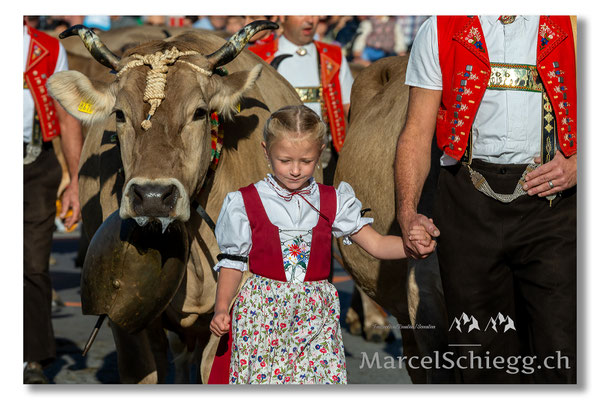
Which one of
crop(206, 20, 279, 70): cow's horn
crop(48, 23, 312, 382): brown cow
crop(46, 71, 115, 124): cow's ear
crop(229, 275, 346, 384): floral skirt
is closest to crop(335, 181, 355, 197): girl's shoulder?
crop(229, 275, 346, 384): floral skirt

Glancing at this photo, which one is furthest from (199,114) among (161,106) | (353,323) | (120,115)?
(353,323)

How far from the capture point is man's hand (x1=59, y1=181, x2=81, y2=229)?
18.2 feet

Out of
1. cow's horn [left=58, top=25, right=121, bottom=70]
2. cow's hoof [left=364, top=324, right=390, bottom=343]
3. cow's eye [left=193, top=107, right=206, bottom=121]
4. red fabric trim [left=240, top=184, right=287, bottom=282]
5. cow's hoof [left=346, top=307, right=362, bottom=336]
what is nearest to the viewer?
red fabric trim [left=240, top=184, right=287, bottom=282]

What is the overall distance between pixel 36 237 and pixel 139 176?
209 centimetres

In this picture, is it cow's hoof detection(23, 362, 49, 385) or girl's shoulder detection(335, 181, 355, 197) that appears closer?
girl's shoulder detection(335, 181, 355, 197)

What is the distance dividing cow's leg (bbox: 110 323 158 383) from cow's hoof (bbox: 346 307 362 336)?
8.94 feet

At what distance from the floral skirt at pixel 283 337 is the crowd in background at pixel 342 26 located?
1970 millimetres

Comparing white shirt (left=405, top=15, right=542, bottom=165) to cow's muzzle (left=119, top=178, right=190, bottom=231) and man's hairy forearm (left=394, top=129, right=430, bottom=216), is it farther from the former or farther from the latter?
cow's muzzle (left=119, top=178, right=190, bottom=231)

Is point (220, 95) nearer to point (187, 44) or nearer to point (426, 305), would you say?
point (187, 44)

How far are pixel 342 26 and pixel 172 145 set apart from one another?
122 inches

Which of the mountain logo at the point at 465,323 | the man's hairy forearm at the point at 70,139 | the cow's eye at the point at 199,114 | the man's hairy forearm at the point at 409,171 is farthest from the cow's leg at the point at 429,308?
the man's hairy forearm at the point at 70,139

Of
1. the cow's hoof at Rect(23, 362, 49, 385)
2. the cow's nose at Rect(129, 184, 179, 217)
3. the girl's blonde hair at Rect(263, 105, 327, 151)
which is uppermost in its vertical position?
Result: the girl's blonde hair at Rect(263, 105, 327, 151)

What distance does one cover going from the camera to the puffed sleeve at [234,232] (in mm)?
3689
